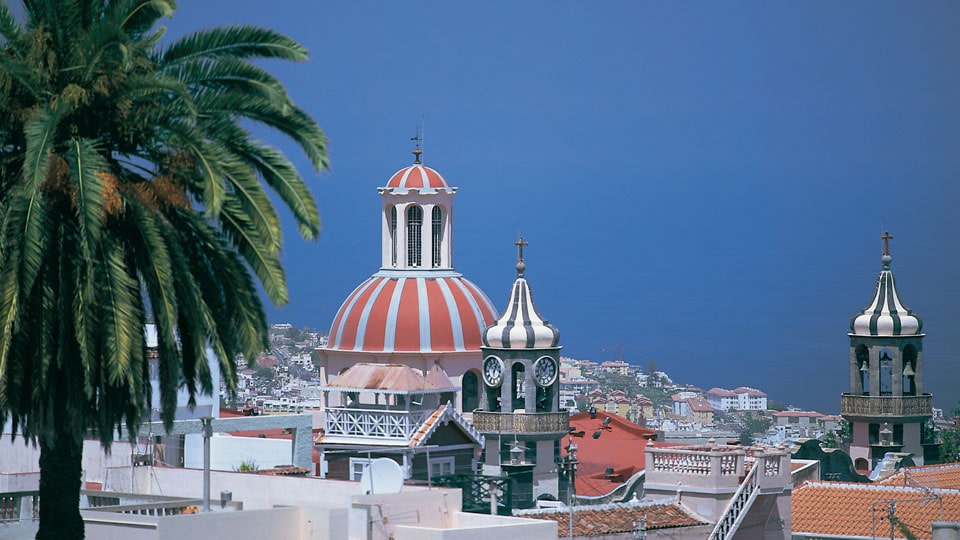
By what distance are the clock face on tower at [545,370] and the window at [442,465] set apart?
10107 millimetres

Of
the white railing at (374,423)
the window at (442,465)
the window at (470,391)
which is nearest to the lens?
the white railing at (374,423)

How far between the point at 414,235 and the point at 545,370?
27.9 feet

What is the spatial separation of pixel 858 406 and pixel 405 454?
66.2ft

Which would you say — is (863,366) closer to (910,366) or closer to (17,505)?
(910,366)

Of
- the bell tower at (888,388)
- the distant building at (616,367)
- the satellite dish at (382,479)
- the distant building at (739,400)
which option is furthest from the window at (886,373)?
the distant building at (616,367)

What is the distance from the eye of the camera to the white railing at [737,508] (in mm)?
44250

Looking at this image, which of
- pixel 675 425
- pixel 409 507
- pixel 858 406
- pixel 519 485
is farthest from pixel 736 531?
pixel 675 425

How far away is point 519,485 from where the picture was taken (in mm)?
64562

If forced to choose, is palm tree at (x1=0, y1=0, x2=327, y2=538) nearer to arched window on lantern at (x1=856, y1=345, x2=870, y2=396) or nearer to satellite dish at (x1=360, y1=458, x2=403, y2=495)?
satellite dish at (x1=360, y1=458, x2=403, y2=495)

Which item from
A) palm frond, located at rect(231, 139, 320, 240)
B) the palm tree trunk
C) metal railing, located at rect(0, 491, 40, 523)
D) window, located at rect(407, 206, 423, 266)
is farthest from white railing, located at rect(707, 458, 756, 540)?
window, located at rect(407, 206, 423, 266)

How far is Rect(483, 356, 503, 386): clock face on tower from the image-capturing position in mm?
69000

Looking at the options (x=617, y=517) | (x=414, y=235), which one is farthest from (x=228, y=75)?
(x=414, y=235)

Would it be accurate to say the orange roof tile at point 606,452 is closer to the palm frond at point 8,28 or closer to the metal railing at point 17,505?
the metal railing at point 17,505

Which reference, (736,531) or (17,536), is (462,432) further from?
(17,536)
